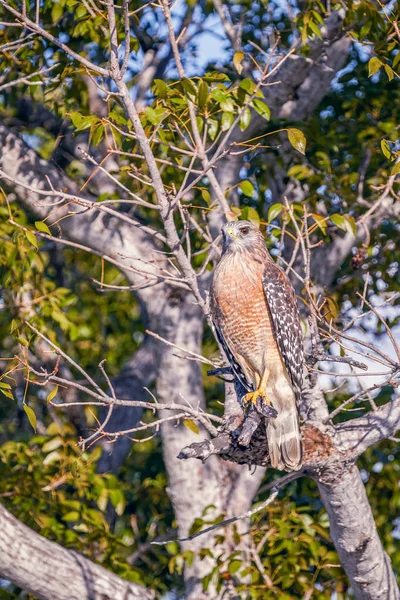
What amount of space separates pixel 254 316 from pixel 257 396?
1.41 ft

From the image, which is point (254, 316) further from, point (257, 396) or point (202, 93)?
point (202, 93)

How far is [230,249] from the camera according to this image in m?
4.74

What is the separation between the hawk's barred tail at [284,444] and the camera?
4.27 metres

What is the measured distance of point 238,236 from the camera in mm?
4746

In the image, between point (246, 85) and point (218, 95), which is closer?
point (218, 95)

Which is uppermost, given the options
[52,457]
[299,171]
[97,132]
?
[97,132]

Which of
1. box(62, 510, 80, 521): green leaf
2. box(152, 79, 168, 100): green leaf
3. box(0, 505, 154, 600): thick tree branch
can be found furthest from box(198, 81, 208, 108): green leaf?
box(62, 510, 80, 521): green leaf

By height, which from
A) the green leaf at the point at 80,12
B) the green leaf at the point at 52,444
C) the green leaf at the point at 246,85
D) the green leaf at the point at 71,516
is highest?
the green leaf at the point at 246,85

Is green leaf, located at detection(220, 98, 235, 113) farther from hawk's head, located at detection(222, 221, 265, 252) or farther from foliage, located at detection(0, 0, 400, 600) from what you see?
hawk's head, located at detection(222, 221, 265, 252)

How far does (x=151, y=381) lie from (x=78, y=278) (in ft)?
3.99

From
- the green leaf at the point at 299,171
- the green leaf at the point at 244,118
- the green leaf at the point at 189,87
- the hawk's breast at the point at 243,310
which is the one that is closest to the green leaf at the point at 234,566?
the hawk's breast at the point at 243,310

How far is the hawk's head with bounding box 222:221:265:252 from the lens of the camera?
4.72 metres

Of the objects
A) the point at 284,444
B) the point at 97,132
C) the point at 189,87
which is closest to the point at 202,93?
the point at 189,87

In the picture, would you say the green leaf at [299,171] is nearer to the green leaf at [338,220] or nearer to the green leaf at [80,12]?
the green leaf at [338,220]
